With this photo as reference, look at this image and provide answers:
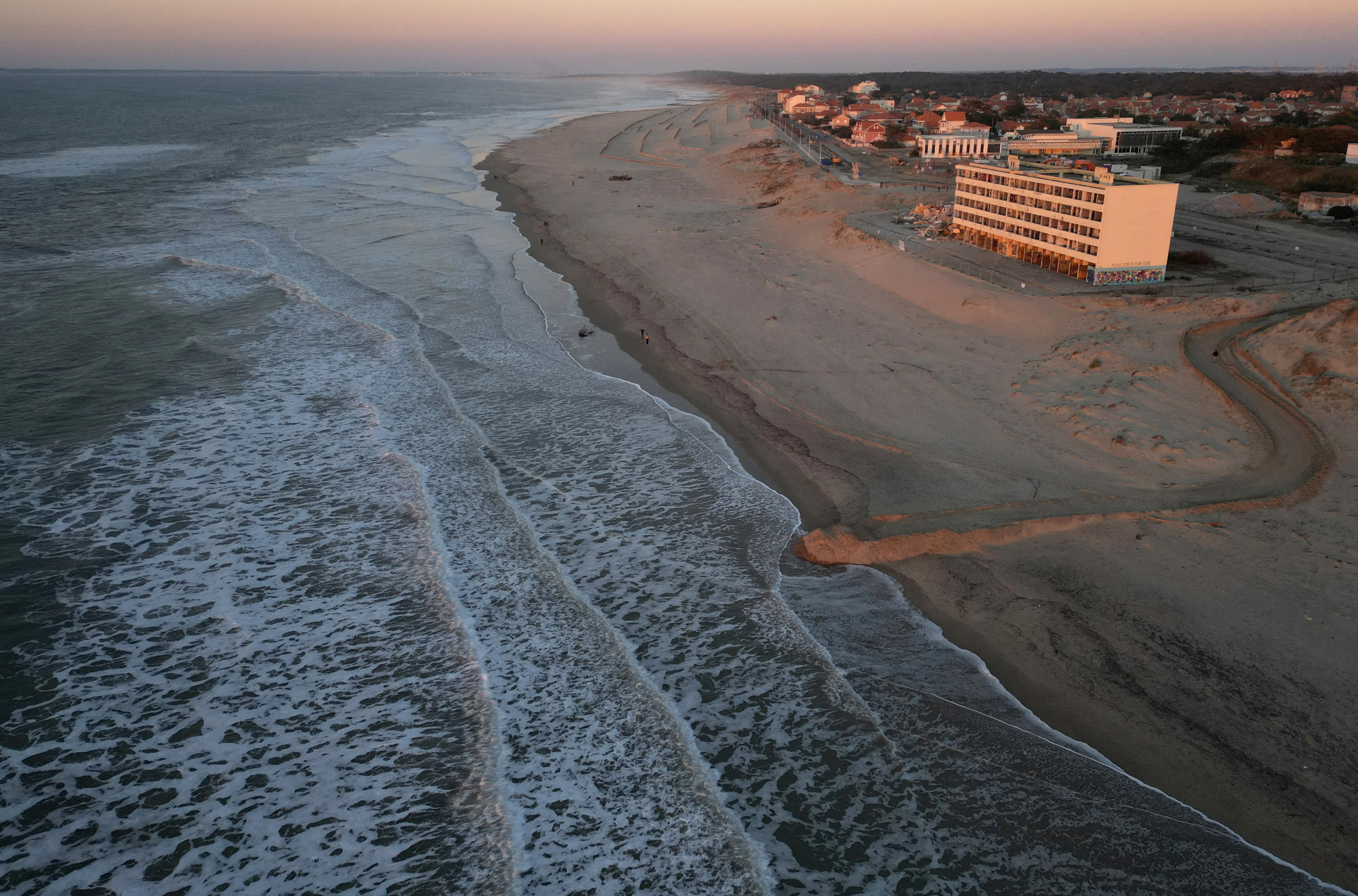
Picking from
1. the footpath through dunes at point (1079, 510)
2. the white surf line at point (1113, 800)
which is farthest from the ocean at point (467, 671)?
the footpath through dunes at point (1079, 510)

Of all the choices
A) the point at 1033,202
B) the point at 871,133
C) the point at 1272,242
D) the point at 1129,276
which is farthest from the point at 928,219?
the point at 871,133

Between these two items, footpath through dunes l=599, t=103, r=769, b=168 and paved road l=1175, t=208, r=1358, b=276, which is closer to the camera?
paved road l=1175, t=208, r=1358, b=276

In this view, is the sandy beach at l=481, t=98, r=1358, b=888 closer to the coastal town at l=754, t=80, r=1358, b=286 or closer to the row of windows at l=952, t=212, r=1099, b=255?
the row of windows at l=952, t=212, r=1099, b=255

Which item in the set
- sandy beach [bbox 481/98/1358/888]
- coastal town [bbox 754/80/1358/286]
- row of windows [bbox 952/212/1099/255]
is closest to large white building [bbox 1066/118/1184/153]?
coastal town [bbox 754/80/1358/286]

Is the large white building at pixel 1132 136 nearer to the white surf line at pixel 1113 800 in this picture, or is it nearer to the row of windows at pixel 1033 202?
the row of windows at pixel 1033 202

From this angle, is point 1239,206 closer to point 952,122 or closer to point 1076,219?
point 1076,219

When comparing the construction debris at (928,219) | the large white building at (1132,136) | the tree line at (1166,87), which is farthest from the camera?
the tree line at (1166,87)

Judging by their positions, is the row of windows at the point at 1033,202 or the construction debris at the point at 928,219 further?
the construction debris at the point at 928,219
